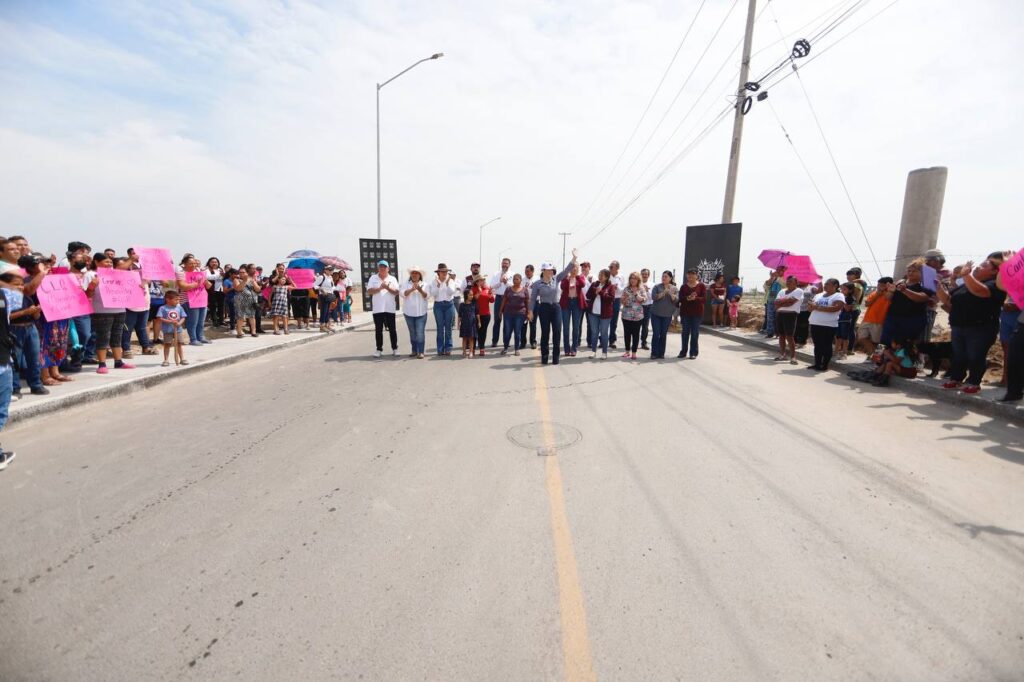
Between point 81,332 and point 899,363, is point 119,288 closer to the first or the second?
point 81,332

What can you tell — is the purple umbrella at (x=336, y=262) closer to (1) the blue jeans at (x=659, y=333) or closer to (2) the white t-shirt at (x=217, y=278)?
(2) the white t-shirt at (x=217, y=278)

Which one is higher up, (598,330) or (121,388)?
(598,330)

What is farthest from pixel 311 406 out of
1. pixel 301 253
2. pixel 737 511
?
pixel 301 253

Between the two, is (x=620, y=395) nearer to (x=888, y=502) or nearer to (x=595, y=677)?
(x=888, y=502)

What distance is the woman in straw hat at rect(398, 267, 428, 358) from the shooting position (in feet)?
32.2

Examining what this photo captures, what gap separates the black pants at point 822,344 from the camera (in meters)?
8.65

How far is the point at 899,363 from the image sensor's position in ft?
24.7

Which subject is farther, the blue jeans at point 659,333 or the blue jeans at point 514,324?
the blue jeans at point 514,324

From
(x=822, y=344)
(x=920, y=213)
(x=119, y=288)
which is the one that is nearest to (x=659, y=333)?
(x=822, y=344)

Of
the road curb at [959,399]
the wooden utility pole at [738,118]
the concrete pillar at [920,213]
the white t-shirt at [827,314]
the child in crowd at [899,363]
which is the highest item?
the wooden utility pole at [738,118]

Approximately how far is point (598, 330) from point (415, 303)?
13.5ft

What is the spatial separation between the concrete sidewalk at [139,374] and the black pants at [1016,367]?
11.8 meters

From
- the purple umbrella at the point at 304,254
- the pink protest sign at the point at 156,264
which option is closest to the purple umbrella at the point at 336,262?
the purple umbrella at the point at 304,254

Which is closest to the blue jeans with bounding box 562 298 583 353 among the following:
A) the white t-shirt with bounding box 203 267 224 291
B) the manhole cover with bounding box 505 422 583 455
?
the manhole cover with bounding box 505 422 583 455
